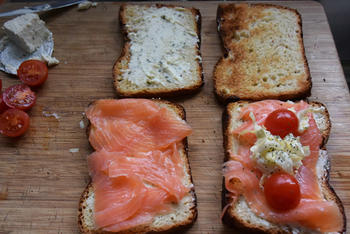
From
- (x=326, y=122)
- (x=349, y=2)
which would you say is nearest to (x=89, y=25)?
(x=326, y=122)

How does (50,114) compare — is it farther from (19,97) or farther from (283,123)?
(283,123)

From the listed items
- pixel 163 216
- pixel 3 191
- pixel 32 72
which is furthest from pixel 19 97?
pixel 163 216

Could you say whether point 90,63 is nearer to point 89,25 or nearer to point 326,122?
point 89,25

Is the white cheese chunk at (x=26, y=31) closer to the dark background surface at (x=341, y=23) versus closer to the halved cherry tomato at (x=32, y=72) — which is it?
the halved cherry tomato at (x=32, y=72)

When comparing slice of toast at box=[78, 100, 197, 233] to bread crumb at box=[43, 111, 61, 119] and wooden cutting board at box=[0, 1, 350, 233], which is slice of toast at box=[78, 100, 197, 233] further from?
bread crumb at box=[43, 111, 61, 119]

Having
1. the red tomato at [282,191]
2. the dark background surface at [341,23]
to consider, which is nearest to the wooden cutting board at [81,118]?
the dark background surface at [341,23]

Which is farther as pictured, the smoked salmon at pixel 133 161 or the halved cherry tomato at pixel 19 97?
the halved cherry tomato at pixel 19 97
